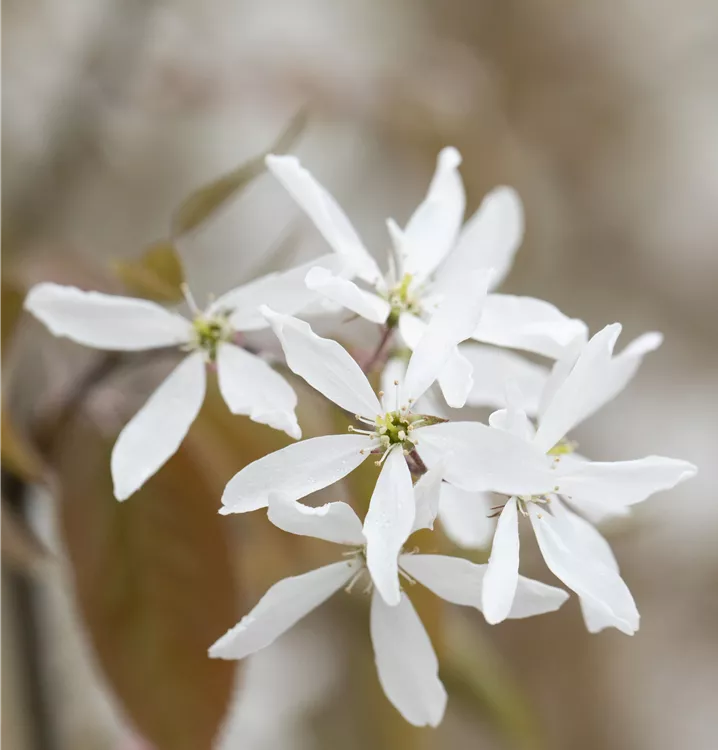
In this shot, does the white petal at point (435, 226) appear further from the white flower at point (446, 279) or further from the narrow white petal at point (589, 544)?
the narrow white petal at point (589, 544)

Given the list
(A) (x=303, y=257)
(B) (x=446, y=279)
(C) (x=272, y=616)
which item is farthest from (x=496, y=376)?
(A) (x=303, y=257)

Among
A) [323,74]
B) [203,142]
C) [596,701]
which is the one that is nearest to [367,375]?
[323,74]

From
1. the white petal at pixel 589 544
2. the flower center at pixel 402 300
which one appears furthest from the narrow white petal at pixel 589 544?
the flower center at pixel 402 300

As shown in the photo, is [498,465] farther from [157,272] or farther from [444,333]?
[157,272]

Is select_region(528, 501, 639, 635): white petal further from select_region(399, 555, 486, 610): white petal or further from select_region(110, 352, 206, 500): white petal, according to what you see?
select_region(110, 352, 206, 500): white petal

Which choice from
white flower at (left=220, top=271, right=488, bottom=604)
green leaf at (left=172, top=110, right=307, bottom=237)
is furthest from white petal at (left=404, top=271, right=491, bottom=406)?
green leaf at (left=172, top=110, right=307, bottom=237)

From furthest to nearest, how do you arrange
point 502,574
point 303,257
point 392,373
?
1. point 303,257
2. point 392,373
3. point 502,574
